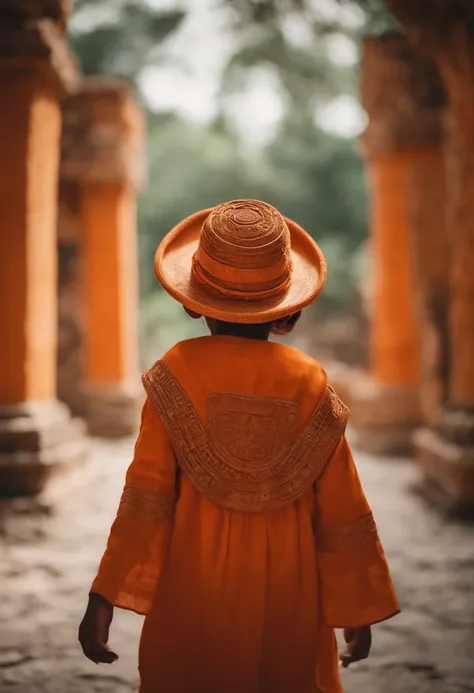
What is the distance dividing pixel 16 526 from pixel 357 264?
17005mm

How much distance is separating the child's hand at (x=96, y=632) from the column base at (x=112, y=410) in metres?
6.31

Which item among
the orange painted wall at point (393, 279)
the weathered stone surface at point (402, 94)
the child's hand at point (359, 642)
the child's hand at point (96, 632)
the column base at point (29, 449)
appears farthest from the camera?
the orange painted wall at point (393, 279)

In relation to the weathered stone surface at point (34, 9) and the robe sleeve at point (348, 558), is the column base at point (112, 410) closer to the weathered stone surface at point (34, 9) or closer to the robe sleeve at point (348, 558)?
the weathered stone surface at point (34, 9)

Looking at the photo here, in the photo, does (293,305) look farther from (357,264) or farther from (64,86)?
(357,264)

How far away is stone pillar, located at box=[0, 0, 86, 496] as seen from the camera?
3.98 metres

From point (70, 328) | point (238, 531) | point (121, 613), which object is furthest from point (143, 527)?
point (70, 328)

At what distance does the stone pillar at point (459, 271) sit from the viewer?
417 centimetres

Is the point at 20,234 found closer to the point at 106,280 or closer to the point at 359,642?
the point at 359,642

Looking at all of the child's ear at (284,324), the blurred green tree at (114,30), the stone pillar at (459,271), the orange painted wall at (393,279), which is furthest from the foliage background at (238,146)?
the child's ear at (284,324)

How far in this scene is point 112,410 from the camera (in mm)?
7656

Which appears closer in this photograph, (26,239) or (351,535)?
(351,535)

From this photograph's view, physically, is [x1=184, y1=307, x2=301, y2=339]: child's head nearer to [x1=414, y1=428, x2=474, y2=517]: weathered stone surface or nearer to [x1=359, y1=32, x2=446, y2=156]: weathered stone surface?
[x1=414, y1=428, x2=474, y2=517]: weathered stone surface

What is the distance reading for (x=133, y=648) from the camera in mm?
2430

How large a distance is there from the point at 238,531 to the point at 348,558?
243mm
